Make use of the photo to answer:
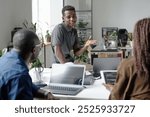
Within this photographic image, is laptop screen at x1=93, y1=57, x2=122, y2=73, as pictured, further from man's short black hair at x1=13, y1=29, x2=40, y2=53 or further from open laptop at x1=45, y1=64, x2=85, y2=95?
man's short black hair at x1=13, y1=29, x2=40, y2=53

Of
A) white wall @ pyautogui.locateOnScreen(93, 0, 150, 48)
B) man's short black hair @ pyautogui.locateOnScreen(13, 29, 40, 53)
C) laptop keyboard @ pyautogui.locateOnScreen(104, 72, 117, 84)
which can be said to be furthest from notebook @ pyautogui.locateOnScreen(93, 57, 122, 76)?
white wall @ pyautogui.locateOnScreen(93, 0, 150, 48)

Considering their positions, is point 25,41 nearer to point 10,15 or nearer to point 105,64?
point 105,64

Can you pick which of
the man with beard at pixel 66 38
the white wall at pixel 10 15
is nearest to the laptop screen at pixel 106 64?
the man with beard at pixel 66 38

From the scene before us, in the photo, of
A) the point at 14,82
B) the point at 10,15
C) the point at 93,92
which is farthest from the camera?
the point at 10,15

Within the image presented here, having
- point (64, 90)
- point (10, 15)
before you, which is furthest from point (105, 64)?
point (10, 15)

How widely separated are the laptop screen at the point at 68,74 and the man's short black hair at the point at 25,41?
2.13 feet

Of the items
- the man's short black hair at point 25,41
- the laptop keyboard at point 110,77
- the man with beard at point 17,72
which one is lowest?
the laptop keyboard at point 110,77

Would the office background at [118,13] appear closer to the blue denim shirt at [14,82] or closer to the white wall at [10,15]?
the white wall at [10,15]

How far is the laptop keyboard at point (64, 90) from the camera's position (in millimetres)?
2412

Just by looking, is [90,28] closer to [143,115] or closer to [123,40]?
[123,40]

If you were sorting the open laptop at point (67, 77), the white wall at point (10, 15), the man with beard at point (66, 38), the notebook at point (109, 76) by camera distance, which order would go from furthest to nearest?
the white wall at point (10, 15) < the man with beard at point (66, 38) < the notebook at point (109, 76) < the open laptop at point (67, 77)

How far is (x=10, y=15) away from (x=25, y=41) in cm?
259

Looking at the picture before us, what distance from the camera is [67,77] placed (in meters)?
2.60

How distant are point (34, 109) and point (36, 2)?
5088 millimetres
